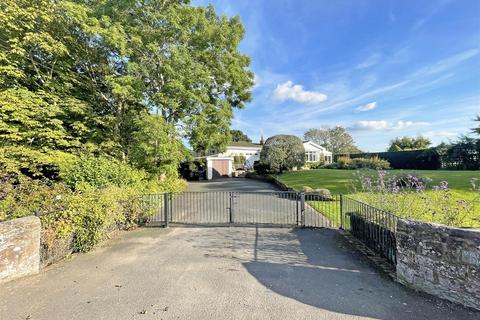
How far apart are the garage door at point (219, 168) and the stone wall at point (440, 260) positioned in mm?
24074

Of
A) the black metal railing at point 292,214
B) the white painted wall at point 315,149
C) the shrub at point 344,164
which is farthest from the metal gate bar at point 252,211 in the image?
the white painted wall at point 315,149

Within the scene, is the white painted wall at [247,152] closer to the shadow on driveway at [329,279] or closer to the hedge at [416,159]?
the hedge at [416,159]

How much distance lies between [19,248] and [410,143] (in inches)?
2046

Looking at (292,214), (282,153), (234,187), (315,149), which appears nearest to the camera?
(292,214)

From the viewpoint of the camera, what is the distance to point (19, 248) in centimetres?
410

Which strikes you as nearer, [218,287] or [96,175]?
[218,287]

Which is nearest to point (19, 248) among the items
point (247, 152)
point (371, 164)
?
point (371, 164)

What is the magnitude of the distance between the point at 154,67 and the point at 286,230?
394 inches

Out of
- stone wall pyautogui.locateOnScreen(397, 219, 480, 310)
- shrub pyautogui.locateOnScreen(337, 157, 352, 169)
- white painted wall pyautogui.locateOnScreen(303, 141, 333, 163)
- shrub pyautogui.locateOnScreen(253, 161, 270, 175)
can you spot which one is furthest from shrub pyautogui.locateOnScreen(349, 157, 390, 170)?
stone wall pyautogui.locateOnScreen(397, 219, 480, 310)

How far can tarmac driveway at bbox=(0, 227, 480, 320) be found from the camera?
315cm

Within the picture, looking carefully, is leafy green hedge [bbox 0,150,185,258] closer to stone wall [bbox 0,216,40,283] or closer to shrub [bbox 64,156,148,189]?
shrub [bbox 64,156,148,189]

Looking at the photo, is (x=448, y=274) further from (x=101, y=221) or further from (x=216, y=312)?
(x=101, y=221)

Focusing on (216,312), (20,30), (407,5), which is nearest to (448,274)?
(216,312)

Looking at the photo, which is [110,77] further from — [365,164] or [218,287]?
[365,164]
